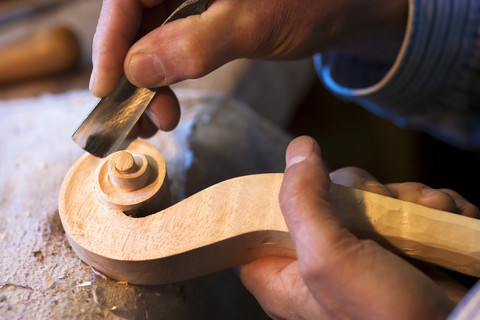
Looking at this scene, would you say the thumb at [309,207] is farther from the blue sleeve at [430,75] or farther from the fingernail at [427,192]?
the blue sleeve at [430,75]

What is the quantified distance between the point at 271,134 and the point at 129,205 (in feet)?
1.22

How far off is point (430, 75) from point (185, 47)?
474mm

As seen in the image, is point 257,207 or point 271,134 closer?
point 257,207

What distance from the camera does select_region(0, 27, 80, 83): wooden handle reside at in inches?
33.6

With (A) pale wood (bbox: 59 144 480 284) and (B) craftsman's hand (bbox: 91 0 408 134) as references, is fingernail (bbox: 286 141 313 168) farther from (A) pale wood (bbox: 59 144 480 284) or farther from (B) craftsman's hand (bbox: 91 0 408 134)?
(B) craftsman's hand (bbox: 91 0 408 134)

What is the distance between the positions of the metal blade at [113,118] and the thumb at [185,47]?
0.02 metres

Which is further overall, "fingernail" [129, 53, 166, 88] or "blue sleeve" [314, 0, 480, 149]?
"blue sleeve" [314, 0, 480, 149]

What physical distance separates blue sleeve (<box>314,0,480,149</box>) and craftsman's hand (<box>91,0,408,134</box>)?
0.10 m

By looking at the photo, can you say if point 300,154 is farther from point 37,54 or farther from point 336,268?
point 37,54

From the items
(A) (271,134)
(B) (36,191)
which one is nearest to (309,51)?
(A) (271,134)

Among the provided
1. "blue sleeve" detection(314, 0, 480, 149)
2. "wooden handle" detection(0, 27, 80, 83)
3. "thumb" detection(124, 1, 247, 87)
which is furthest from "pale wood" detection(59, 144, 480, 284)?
"wooden handle" detection(0, 27, 80, 83)

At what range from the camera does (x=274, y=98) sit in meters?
0.91

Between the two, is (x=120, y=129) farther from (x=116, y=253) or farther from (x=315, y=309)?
(x=315, y=309)

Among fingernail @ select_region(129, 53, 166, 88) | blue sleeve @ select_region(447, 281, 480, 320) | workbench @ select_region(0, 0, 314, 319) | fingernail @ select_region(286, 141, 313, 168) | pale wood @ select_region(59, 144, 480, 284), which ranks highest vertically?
fingernail @ select_region(129, 53, 166, 88)
